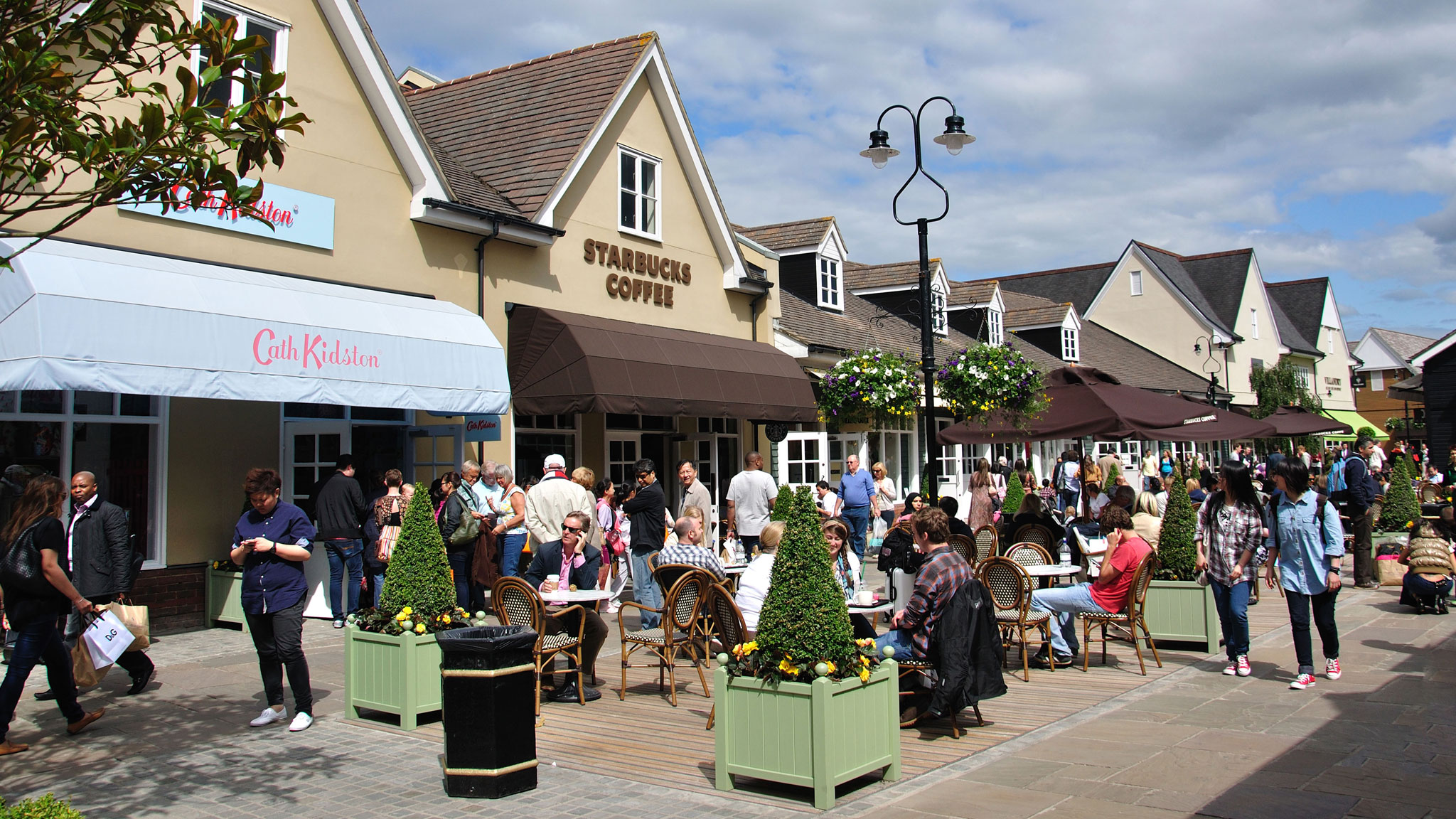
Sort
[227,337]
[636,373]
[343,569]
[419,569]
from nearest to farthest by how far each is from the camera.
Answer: [419,569] → [227,337] → [343,569] → [636,373]

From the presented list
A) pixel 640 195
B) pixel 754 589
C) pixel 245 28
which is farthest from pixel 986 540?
pixel 245 28

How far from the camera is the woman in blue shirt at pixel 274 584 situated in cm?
702

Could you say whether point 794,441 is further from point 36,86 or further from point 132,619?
point 36,86

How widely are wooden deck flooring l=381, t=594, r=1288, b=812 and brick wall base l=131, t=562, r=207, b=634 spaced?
4.43m

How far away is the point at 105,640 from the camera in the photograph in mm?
7484

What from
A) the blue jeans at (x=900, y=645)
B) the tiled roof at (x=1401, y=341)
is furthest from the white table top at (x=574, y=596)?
the tiled roof at (x=1401, y=341)

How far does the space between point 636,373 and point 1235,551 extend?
8150mm

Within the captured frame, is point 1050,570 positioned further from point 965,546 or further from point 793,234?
point 793,234

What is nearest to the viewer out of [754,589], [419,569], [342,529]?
[419,569]

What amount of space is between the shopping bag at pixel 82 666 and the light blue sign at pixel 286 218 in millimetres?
4744

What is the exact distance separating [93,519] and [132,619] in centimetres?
84

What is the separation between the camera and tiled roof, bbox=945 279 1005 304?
3155cm

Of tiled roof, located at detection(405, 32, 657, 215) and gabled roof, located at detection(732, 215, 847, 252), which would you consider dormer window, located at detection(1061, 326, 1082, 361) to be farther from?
tiled roof, located at detection(405, 32, 657, 215)

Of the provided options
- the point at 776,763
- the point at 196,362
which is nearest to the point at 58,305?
the point at 196,362
